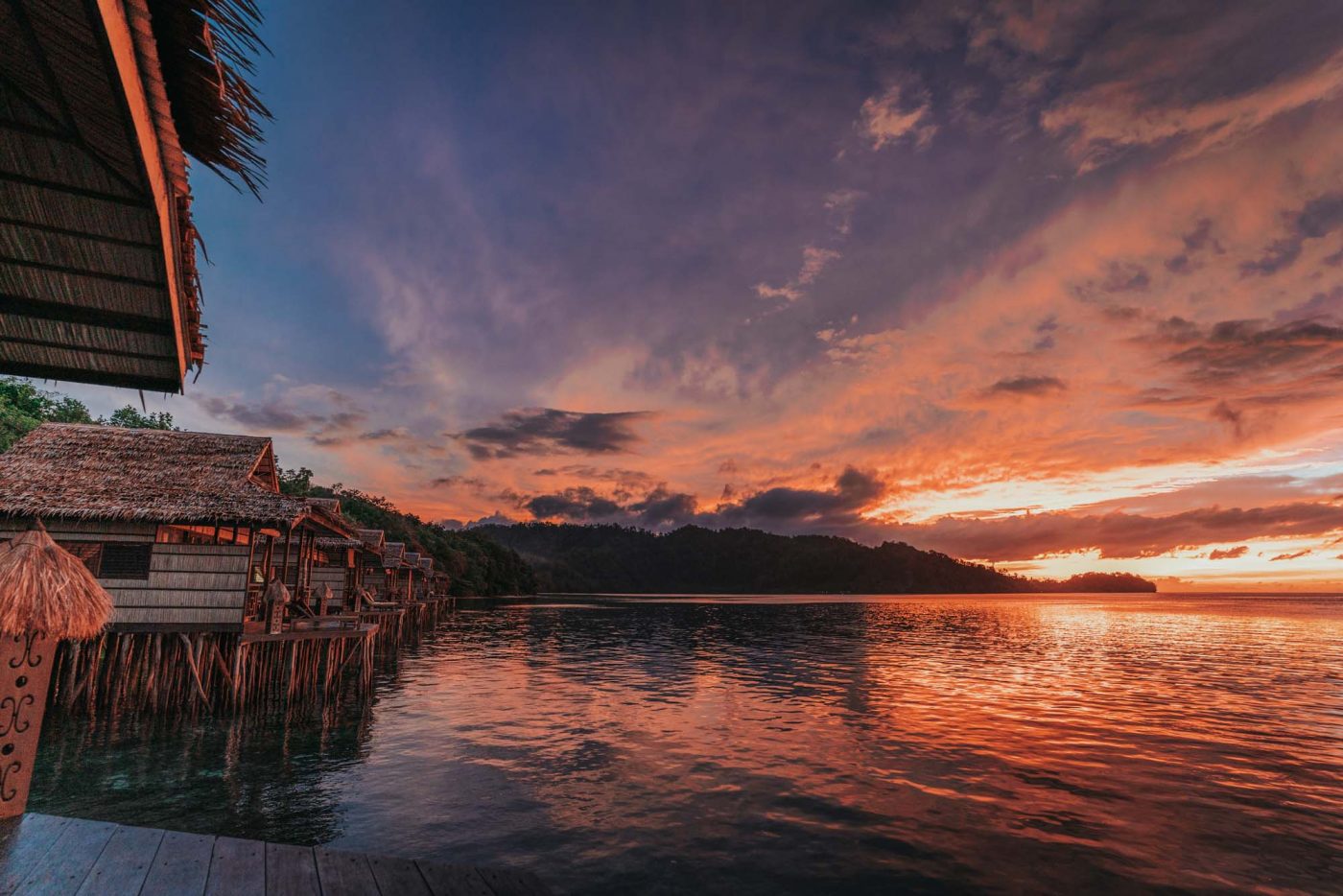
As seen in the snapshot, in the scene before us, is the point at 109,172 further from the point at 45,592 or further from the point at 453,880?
the point at 453,880

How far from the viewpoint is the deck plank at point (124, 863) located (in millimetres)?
4719

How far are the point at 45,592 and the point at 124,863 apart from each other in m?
2.47

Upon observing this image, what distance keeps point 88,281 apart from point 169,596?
700 inches

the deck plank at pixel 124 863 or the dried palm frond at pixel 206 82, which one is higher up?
the dried palm frond at pixel 206 82

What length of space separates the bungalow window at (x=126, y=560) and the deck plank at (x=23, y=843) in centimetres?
1508

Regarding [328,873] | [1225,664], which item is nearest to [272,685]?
[328,873]

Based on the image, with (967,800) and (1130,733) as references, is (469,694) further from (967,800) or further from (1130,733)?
(1130,733)

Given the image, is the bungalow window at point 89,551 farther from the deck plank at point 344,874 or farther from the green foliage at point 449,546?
the green foliage at point 449,546

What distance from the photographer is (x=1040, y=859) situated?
32.5 ft

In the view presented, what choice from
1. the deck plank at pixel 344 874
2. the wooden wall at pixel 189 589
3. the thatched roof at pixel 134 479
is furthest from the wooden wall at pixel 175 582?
the deck plank at pixel 344 874

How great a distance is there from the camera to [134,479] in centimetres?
1856

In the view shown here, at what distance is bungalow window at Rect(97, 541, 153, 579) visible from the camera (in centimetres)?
1759

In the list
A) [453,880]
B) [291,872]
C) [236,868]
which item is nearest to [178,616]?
[236,868]

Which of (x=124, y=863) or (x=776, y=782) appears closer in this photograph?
(x=124, y=863)
